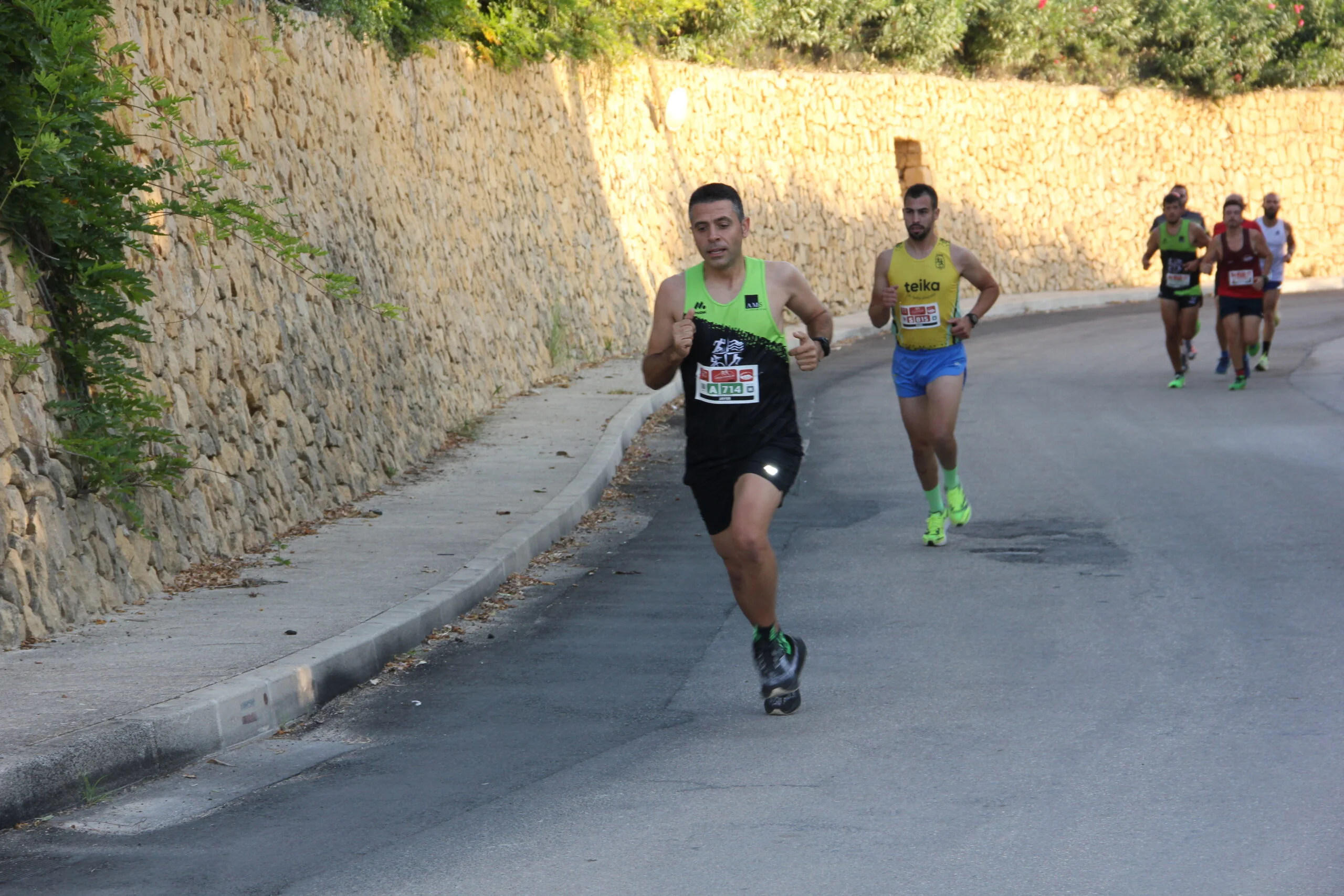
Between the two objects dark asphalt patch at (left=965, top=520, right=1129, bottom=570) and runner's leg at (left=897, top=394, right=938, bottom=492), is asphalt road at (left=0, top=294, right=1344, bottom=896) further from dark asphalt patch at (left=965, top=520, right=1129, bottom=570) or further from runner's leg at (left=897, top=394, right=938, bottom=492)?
runner's leg at (left=897, top=394, right=938, bottom=492)

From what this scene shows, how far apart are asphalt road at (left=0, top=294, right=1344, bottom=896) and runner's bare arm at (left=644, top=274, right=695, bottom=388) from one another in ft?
4.10

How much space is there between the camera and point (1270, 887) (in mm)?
4105

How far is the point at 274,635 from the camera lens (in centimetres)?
708

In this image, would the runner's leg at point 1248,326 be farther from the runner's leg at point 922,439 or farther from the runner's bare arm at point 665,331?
the runner's bare arm at point 665,331

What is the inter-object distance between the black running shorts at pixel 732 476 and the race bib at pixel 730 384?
0.20 meters

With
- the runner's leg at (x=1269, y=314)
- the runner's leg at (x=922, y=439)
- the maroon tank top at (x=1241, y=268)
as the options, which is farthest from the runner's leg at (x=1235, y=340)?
the runner's leg at (x=922, y=439)

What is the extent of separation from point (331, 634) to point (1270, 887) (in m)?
4.15

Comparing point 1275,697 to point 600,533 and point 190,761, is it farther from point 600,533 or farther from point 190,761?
point 600,533

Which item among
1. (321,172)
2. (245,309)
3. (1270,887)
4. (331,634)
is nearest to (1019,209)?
(321,172)

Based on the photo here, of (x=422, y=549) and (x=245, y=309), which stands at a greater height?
(x=245, y=309)

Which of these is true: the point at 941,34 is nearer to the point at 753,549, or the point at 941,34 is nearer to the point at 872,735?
the point at 753,549

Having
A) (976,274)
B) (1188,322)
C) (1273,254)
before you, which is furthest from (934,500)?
(1273,254)

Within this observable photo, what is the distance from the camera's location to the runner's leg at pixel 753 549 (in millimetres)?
6184

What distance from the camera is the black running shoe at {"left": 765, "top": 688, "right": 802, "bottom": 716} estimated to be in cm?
608
